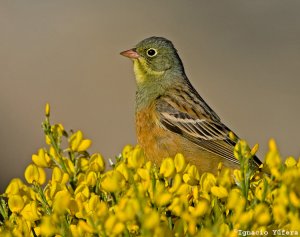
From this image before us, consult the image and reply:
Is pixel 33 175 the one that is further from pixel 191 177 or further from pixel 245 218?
pixel 245 218

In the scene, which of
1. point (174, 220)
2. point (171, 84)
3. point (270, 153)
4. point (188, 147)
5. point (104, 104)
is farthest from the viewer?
point (104, 104)

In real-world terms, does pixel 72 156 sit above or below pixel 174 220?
above

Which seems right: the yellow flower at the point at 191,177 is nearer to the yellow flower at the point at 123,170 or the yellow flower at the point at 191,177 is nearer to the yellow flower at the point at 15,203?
the yellow flower at the point at 123,170

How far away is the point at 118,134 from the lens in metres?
11.8

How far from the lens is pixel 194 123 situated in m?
6.33

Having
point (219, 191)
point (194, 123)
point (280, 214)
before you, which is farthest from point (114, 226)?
point (194, 123)

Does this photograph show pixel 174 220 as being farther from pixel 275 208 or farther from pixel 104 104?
pixel 104 104

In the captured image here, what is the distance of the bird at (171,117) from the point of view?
602cm

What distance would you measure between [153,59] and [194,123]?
2.79ft

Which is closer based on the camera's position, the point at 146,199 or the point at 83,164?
the point at 146,199

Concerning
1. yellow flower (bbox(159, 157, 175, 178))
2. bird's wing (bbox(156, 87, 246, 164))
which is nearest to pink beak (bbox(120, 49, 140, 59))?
bird's wing (bbox(156, 87, 246, 164))

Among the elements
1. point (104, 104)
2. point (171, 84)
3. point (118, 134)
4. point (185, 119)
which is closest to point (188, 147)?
point (185, 119)

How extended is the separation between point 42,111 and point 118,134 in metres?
1.25

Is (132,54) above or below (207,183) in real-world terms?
above
